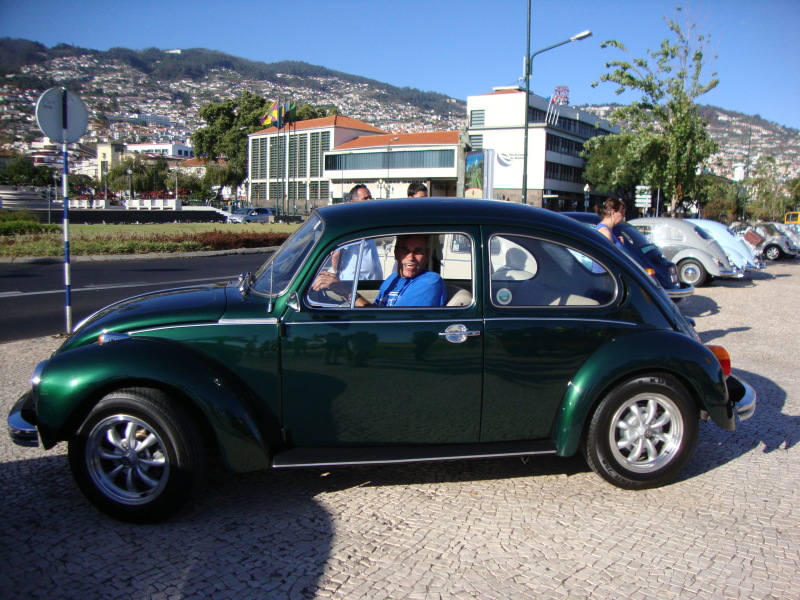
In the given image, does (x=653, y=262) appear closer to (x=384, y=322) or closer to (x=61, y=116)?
(x=384, y=322)

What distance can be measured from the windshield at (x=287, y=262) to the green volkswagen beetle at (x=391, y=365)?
2 cm

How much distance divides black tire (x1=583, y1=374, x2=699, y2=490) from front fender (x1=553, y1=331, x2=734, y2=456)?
0.24ft

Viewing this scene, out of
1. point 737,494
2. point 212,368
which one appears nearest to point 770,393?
point 737,494

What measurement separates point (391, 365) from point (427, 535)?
36.7 inches

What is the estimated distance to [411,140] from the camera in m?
82.4

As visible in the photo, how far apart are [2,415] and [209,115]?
107995 millimetres

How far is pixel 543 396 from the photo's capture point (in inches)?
148

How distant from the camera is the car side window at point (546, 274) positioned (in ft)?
12.5

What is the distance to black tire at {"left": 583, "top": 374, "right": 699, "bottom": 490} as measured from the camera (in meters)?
3.80

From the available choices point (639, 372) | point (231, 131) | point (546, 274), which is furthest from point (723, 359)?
point (231, 131)

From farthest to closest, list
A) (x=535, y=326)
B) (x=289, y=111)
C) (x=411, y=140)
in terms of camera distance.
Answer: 1. (x=411, y=140)
2. (x=289, y=111)
3. (x=535, y=326)

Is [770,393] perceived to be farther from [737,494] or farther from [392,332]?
[392,332]

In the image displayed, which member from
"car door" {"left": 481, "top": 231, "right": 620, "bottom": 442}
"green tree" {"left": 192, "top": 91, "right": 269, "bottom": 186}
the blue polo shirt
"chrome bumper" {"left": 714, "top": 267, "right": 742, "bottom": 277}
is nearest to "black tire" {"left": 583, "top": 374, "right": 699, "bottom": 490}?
"car door" {"left": 481, "top": 231, "right": 620, "bottom": 442}

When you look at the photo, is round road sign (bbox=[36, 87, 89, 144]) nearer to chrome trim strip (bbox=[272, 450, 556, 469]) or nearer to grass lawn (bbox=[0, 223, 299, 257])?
chrome trim strip (bbox=[272, 450, 556, 469])
